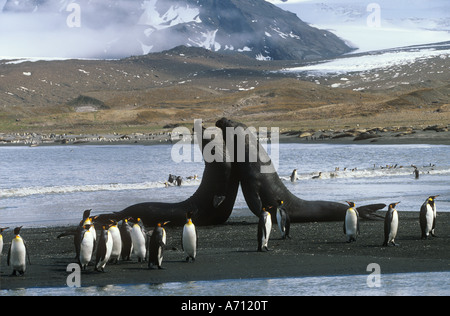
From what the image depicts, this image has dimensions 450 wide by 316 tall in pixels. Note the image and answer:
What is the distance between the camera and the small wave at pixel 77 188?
27.6 m

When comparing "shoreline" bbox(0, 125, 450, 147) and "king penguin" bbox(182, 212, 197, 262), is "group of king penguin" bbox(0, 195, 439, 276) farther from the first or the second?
"shoreline" bbox(0, 125, 450, 147)

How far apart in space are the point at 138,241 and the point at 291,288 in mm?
3550

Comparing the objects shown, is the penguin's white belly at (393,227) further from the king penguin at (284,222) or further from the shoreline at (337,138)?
the shoreline at (337,138)

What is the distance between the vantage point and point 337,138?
58.5m

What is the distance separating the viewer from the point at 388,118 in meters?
78.2

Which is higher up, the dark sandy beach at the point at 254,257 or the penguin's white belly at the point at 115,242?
the penguin's white belly at the point at 115,242

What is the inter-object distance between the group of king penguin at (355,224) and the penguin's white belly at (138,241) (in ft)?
7.02

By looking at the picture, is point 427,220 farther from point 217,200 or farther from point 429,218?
point 217,200

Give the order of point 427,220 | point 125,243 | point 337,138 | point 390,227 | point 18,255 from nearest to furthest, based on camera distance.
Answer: point 18,255 → point 125,243 → point 390,227 → point 427,220 → point 337,138

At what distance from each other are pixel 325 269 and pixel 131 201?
12.3 meters

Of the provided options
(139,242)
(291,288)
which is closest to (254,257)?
(139,242)

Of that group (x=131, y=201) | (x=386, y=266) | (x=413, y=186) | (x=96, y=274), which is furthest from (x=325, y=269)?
(x=413, y=186)

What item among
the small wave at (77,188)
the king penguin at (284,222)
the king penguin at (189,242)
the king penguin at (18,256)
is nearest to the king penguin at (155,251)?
the king penguin at (189,242)
